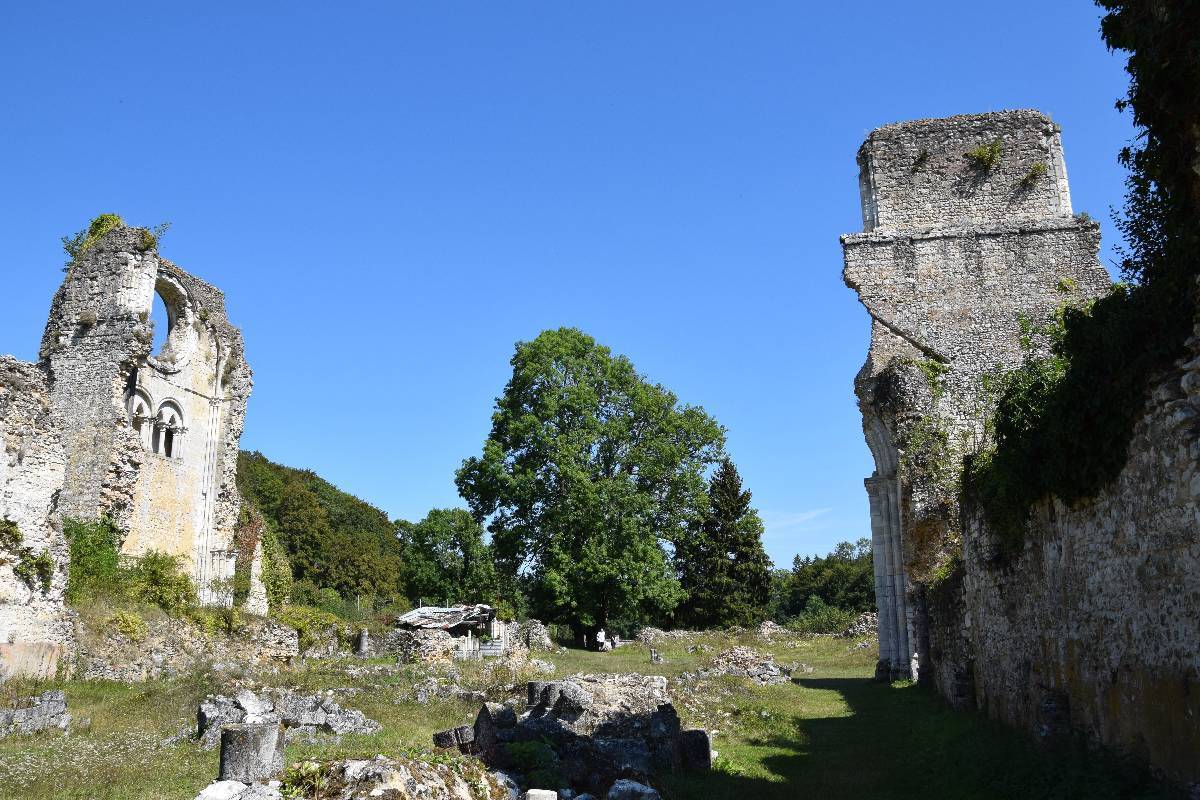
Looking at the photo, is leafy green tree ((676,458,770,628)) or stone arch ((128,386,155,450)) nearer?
stone arch ((128,386,155,450))

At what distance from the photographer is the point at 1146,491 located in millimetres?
6078

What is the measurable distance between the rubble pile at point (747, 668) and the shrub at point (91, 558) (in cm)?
1239

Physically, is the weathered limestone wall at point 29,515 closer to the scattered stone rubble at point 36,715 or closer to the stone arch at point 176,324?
the scattered stone rubble at point 36,715

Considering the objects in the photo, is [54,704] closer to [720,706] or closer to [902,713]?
[720,706]

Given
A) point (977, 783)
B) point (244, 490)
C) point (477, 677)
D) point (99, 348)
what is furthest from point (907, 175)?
point (244, 490)

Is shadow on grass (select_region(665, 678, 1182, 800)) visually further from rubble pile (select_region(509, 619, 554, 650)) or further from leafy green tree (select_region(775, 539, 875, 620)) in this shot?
leafy green tree (select_region(775, 539, 875, 620))

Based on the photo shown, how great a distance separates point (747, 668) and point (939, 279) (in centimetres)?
1021

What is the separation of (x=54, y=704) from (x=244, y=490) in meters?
40.8

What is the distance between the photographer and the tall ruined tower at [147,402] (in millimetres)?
20375

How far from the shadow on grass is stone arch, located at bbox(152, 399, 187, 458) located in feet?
57.9

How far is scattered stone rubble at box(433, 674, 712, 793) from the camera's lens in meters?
8.01

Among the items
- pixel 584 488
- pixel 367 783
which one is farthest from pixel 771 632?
pixel 367 783

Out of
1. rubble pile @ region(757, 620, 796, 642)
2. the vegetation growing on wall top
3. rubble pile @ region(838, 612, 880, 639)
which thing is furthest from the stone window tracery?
rubble pile @ region(838, 612, 880, 639)

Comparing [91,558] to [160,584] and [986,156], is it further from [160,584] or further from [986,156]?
[986,156]
